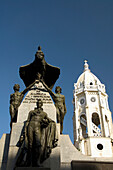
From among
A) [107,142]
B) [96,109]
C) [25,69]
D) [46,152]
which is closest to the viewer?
[46,152]

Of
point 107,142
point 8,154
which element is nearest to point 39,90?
point 8,154

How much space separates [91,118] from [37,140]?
180 feet

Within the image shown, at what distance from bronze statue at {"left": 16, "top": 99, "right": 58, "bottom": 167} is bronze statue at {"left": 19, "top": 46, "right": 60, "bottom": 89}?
10.2 ft

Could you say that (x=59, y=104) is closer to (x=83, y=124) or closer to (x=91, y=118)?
(x=91, y=118)

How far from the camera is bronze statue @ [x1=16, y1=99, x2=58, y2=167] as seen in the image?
7582 millimetres

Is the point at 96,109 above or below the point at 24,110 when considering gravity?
above

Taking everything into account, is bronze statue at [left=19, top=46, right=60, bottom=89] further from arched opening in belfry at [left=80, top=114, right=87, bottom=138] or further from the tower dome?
the tower dome

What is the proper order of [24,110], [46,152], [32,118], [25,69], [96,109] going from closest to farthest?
[46,152]
[32,118]
[24,110]
[25,69]
[96,109]

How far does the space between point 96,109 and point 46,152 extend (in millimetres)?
56344

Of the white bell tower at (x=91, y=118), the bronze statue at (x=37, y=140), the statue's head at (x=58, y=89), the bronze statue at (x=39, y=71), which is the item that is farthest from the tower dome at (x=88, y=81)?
the bronze statue at (x=37, y=140)

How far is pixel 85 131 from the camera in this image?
6362cm

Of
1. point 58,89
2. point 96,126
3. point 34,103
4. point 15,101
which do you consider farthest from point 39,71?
point 96,126

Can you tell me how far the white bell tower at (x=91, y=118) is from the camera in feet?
182

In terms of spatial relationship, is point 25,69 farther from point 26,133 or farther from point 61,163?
point 61,163
